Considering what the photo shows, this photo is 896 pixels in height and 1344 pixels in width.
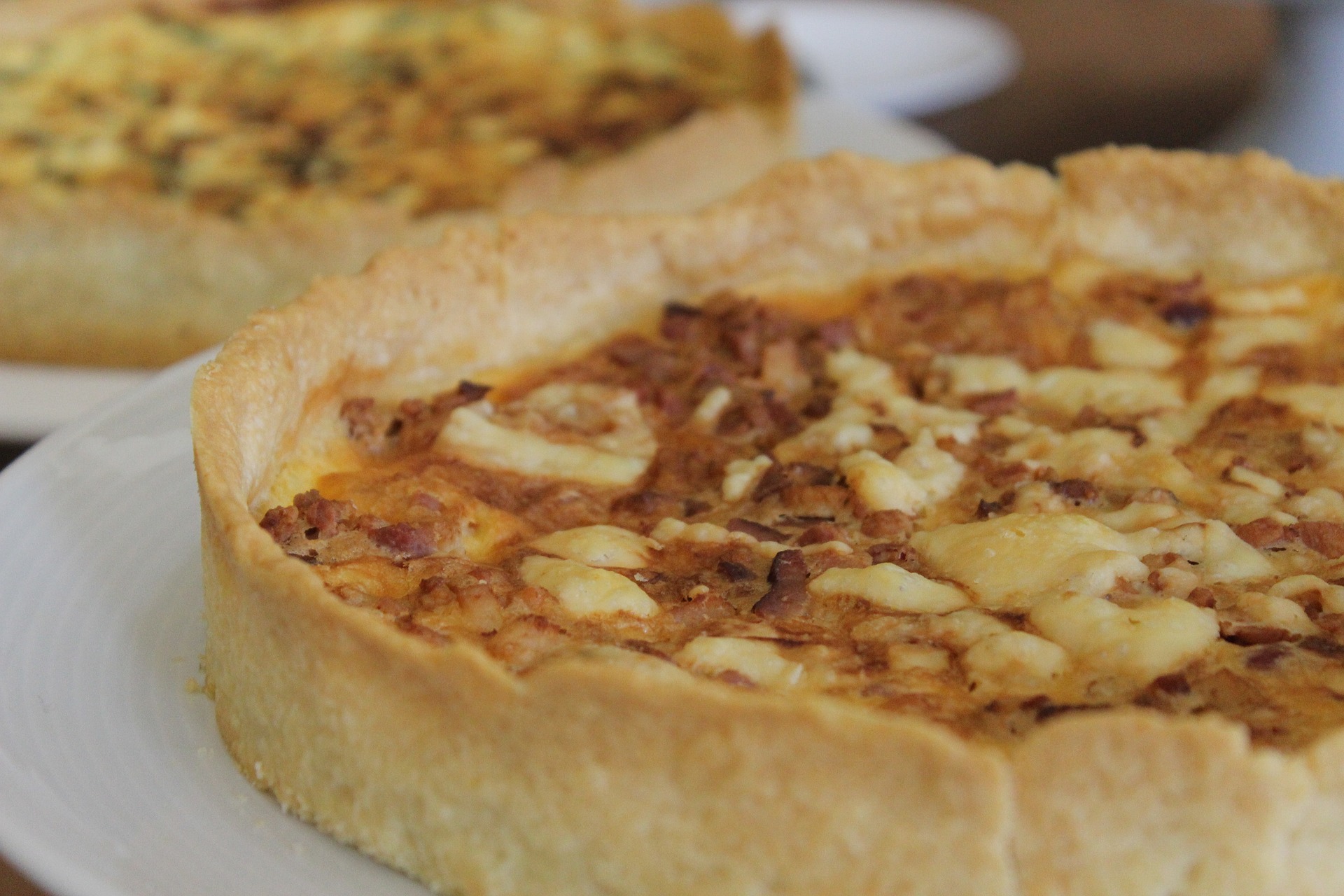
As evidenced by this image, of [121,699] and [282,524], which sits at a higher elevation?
[282,524]

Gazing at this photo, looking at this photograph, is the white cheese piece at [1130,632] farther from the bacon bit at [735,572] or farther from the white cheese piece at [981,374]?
the white cheese piece at [981,374]

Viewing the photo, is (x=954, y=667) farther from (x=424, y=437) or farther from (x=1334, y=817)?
(x=424, y=437)

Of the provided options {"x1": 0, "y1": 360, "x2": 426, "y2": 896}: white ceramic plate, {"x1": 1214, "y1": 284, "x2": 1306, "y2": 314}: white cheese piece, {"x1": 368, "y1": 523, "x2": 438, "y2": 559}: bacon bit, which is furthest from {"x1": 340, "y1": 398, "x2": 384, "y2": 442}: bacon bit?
{"x1": 1214, "y1": 284, "x2": 1306, "y2": 314}: white cheese piece

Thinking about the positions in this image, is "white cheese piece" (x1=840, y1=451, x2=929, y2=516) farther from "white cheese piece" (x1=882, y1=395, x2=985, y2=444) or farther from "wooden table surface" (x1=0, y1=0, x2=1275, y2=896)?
"wooden table surface" (x1=0, y1=0, x2=1275, y2=896)

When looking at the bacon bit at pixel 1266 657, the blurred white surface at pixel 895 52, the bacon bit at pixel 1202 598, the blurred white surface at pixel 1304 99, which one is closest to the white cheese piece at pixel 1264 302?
the bacon bit at pixel 1202 598

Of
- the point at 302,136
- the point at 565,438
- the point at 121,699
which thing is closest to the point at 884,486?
the point at 565,438

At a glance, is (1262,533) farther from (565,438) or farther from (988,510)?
(565,438)

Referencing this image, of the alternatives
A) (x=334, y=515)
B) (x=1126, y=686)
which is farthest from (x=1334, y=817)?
(x=334, y=515)
